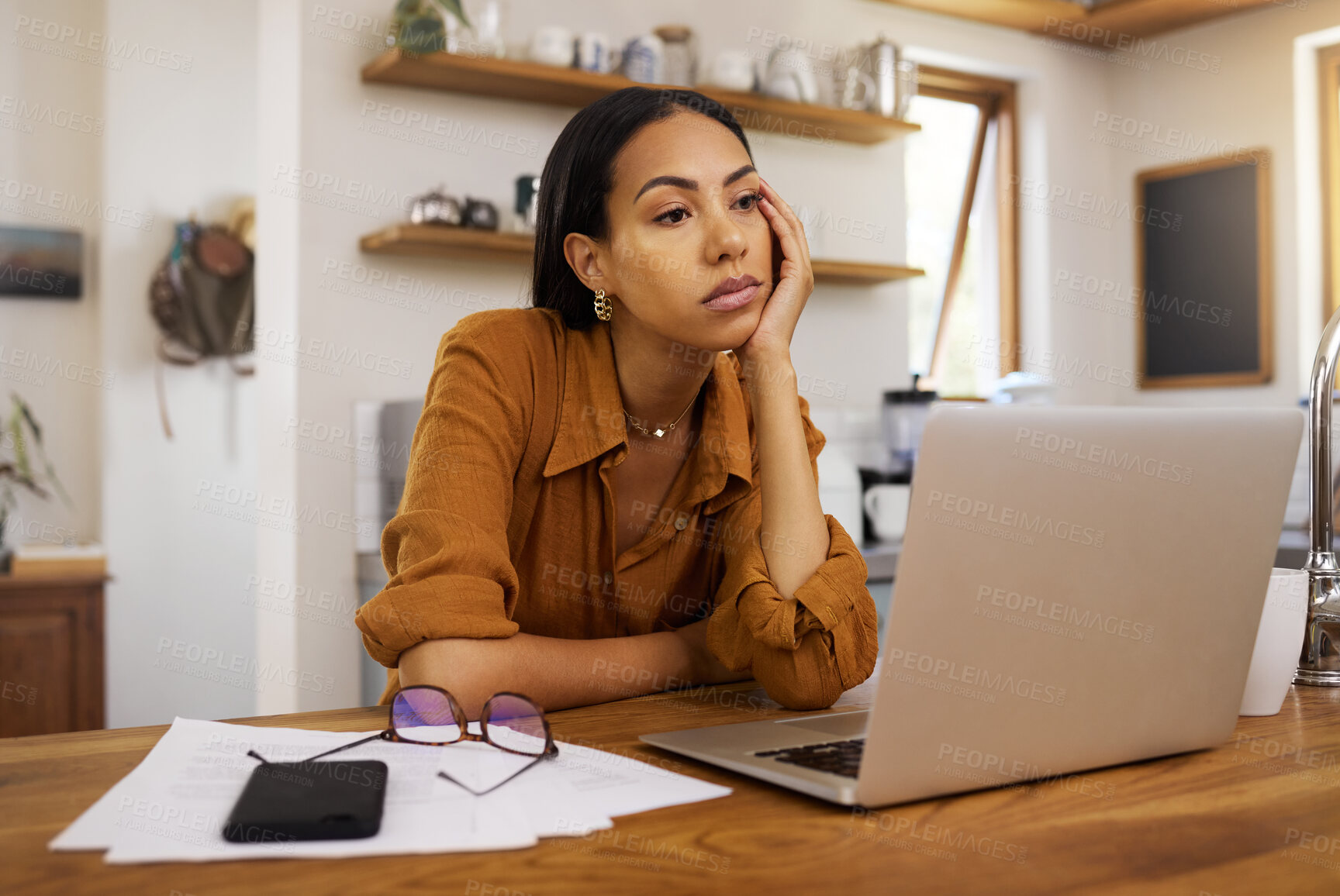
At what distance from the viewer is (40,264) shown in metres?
3.64

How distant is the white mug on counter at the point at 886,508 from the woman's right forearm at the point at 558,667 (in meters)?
1.79

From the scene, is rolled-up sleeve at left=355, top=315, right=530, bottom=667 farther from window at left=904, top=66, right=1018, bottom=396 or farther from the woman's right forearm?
window at left=904, top=66, right=1018, bottom=396

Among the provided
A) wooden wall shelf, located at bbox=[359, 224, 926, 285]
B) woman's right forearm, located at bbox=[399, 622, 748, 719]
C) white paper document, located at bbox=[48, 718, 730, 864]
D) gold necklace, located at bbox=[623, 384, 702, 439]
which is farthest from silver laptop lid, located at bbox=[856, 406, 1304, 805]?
wooden wall shelf, located at bbox=[359, 224, 926, 285]

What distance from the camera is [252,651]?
Result: 392 centimetres

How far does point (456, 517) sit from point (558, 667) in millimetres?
181

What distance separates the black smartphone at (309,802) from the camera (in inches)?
25.3

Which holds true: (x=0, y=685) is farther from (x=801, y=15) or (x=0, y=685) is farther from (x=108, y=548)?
(x=801, y=15)

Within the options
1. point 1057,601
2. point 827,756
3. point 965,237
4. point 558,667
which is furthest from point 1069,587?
point 965,237

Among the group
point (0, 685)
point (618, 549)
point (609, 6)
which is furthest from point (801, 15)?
point (0, 685)

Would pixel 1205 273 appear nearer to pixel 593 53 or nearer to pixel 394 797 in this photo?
pixel 593 53

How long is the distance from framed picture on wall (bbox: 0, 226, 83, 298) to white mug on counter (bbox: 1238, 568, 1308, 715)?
3670mm

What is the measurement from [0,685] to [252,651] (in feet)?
2.83

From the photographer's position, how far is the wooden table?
1.97 feet

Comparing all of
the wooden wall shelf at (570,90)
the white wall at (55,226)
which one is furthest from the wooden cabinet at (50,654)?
the wooden wall shelf at (570,90)
